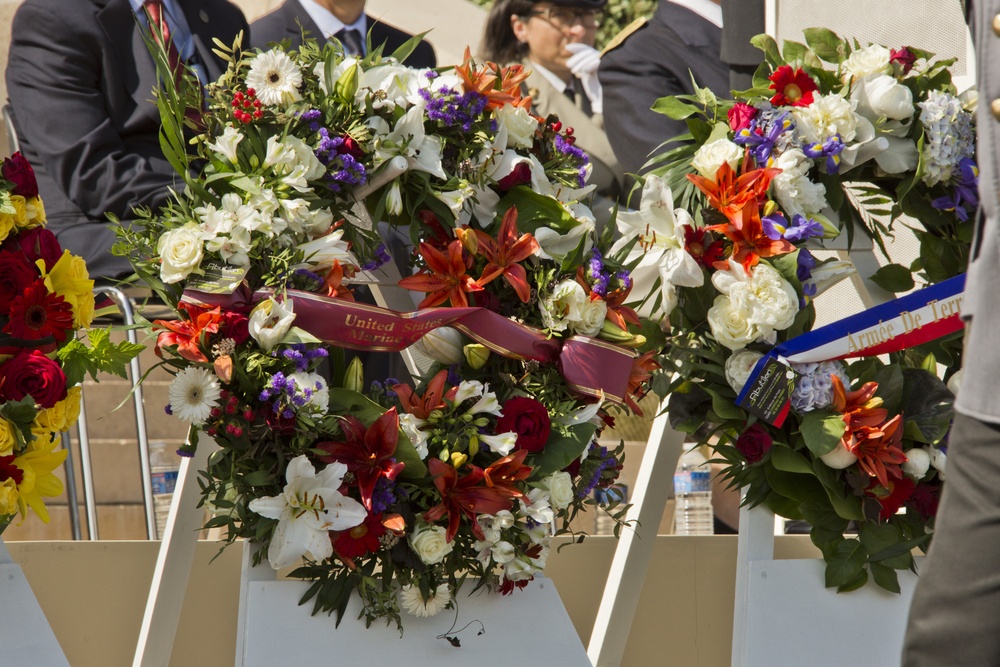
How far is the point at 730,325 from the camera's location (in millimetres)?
1899

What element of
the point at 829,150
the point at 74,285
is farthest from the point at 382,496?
the point at 829,150

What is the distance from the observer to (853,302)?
3311 millimetres

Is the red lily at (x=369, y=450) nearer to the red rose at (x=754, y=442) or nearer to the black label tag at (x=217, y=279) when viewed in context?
the black label tag at (x=217, y=279)

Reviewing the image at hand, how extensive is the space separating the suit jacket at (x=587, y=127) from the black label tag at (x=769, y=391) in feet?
6.97

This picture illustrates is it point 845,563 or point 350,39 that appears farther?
point 350,39

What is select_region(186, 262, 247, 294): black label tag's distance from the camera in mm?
1646

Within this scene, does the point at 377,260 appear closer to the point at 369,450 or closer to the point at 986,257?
the point at 369,450

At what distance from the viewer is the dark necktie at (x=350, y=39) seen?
370 cm

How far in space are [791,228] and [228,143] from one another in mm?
995

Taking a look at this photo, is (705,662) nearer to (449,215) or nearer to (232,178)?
(449,215)

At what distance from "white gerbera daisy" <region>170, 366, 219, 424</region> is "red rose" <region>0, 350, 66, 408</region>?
→ 0.23 m

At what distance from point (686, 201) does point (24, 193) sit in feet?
3.83

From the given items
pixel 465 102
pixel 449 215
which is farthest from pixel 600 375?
pixel 465 102

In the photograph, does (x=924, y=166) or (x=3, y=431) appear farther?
(x=924, y=166)
